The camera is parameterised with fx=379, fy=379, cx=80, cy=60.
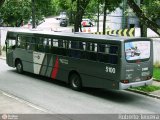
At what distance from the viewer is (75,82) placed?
60.2 ft

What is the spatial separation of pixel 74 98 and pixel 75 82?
76.8 inches

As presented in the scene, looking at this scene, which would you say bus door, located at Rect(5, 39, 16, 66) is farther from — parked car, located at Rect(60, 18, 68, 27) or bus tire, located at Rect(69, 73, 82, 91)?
parked car, located at Rect(60, 18, 68, 27)

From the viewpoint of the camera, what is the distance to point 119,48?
618 inches

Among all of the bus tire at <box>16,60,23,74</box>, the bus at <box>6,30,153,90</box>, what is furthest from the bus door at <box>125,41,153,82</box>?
the bus tire at <box>16,60,23,74</box>

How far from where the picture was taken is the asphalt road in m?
14.6

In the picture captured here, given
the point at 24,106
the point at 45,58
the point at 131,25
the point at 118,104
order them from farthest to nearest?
the point at 131,25 → the point at 45,58 → the point at 118,104 → the point at 24,106

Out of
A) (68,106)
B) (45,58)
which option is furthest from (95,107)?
(45,58)

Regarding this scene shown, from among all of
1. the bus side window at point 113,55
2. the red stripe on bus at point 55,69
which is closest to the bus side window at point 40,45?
the red stripe on bus at point 55,69

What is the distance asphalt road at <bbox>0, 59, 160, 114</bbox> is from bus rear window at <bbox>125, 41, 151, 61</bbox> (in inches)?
73.1

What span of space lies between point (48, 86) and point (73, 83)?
1.51 m

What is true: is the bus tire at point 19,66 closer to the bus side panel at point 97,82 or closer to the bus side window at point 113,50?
the bus side panel at point 97,82

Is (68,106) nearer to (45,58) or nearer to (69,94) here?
(69,94)

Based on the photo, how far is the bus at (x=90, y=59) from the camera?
15898 mm

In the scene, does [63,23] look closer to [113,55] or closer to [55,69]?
[55,69]
